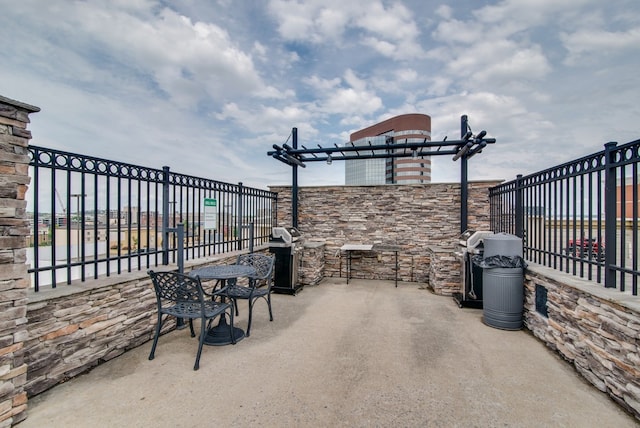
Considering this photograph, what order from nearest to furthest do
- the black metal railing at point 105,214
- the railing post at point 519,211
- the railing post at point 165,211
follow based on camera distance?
the black metal railing at point 105,214 → the railing post at point 165,211 → the railing post at point 519,211

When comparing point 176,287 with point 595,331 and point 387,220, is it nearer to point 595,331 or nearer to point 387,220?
point 595,331

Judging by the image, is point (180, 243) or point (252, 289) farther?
point (180, 243)

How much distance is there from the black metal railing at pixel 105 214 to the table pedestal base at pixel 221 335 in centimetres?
129

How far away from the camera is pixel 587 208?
116 inches

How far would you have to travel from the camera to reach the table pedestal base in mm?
3094

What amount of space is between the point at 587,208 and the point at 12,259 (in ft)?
17.3

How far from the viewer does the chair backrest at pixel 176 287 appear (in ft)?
8.69

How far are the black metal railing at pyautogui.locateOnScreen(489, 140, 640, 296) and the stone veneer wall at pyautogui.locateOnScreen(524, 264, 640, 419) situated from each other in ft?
0.81

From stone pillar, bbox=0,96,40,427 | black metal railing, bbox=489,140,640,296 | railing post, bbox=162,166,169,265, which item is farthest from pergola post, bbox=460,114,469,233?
stone pillar, bbox=0,96,40,427

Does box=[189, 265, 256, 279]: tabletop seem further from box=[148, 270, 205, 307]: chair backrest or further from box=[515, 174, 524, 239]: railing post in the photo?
box=[515, 174, 524, 239]: railing post

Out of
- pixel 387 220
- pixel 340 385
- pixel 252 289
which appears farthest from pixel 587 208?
pixel 252 289

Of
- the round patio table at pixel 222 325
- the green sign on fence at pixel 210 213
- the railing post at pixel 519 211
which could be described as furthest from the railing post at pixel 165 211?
the railing post at pixel 519 211

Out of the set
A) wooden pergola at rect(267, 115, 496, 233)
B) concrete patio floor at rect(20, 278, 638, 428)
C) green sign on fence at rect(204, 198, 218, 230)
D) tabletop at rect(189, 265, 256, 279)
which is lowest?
concrete patio floor at rect(20, 278, 638, 428)

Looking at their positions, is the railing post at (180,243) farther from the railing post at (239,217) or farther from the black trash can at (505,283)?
the black trash can at (505,283)
